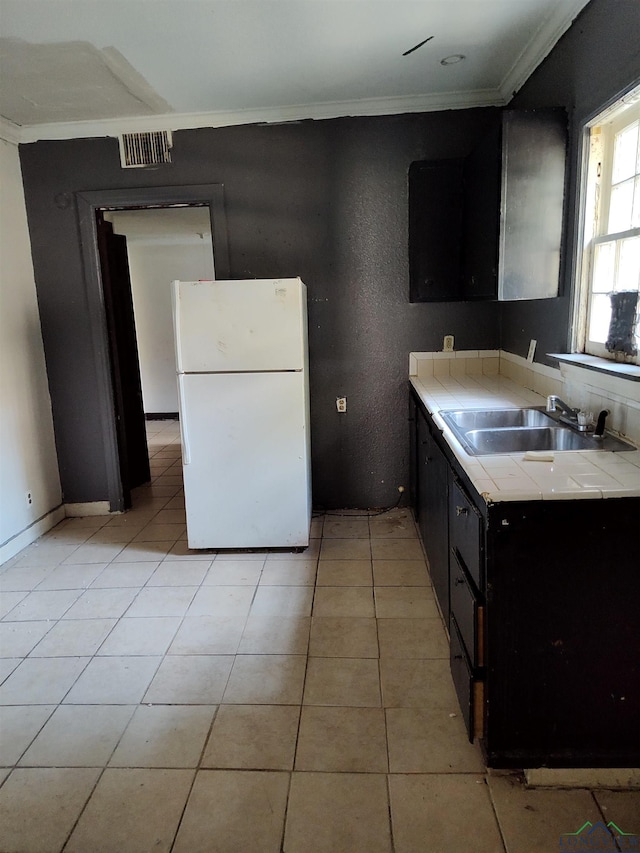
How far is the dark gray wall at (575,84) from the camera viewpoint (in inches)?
71.5

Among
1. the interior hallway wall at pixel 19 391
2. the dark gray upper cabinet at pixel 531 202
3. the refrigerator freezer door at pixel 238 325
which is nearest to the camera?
the dark gray upper cabinet at pixel 531 202

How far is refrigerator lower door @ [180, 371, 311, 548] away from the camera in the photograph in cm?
299

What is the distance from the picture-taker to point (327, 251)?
3391mm

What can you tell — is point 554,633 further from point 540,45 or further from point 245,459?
point 540,45

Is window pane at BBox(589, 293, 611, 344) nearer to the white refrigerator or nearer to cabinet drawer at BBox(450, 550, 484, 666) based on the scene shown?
cabinet drawer at BBox(450, 550, 484, 666)

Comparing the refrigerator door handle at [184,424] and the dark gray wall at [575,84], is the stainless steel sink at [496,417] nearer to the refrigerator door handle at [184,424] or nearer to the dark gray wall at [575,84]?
the dark gray wall at [575,84]

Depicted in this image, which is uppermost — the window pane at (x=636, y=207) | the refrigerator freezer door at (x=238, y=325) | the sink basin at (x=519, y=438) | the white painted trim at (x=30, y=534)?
the window pane at (x=636, y=207)

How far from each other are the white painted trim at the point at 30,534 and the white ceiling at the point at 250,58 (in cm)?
240

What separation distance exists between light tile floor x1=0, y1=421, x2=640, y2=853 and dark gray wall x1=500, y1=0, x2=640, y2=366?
1401 mm

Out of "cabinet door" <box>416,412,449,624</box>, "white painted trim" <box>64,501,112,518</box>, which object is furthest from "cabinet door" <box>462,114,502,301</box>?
"white painted trim" <box>64,501,112,518</box>

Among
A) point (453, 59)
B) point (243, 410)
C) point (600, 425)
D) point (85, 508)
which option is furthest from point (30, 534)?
point (453, 59)

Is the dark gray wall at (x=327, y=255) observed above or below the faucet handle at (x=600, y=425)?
above

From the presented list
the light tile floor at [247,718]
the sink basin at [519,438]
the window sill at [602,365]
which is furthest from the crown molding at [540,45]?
the light tile floor at [247,718]

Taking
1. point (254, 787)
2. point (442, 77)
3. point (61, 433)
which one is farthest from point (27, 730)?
point (442, 77)
